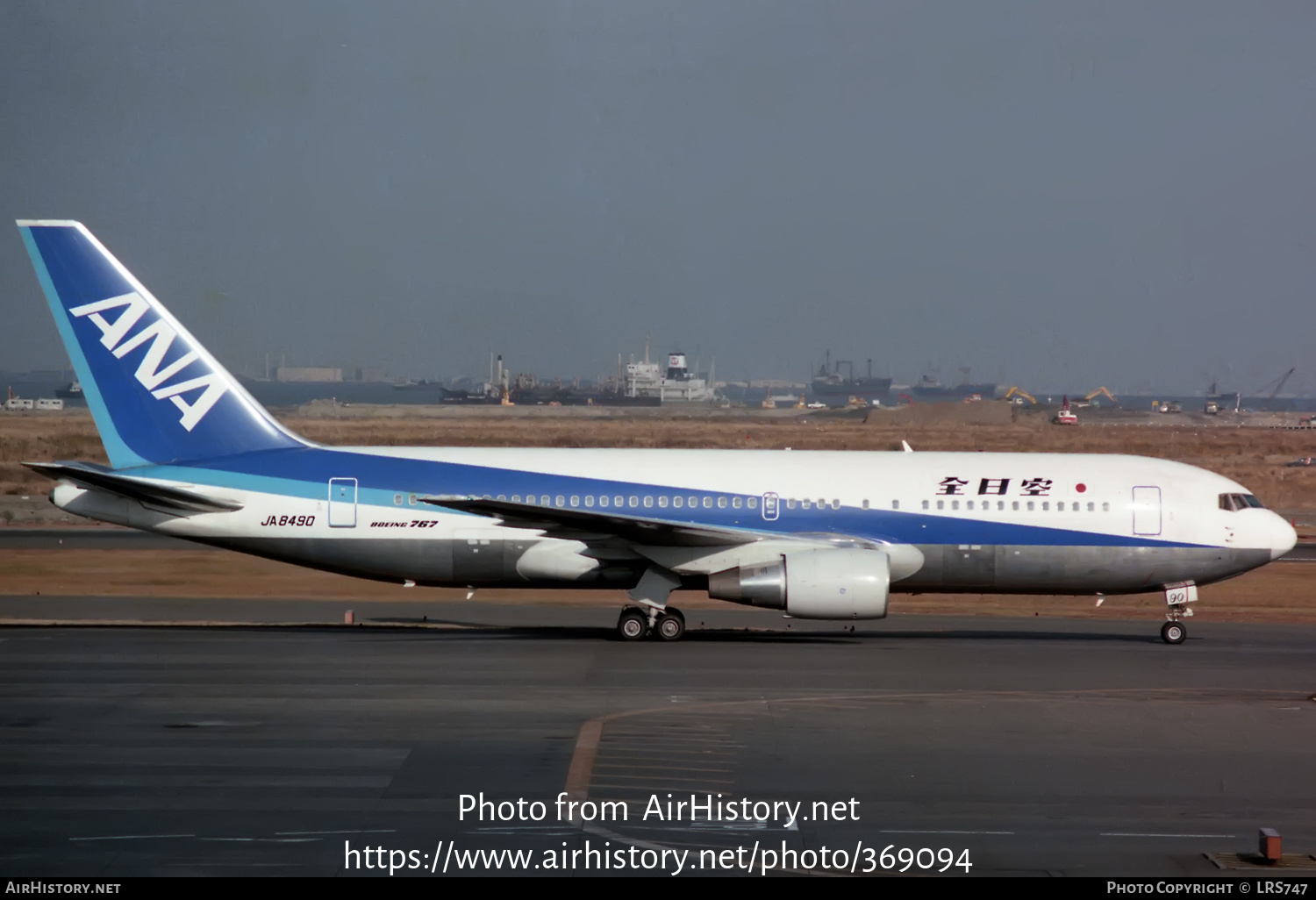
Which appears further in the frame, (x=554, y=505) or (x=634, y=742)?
(x=554, y=505)

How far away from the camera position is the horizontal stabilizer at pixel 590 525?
2609 centimetres

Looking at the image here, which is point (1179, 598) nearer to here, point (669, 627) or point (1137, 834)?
point (669, 627)

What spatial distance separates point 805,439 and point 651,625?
268ft

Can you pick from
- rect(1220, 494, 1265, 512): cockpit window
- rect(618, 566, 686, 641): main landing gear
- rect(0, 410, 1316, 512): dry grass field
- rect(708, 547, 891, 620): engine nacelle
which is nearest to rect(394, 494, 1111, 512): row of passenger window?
rect(618, 566, 686, 641): main landing gear

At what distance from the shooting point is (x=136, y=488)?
26.7 metres

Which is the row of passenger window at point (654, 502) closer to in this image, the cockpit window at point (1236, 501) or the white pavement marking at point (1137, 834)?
the cockpit window at point (1236, 501)

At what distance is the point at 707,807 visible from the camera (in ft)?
48.0

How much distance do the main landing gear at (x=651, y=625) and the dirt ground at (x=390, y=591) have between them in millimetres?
6109

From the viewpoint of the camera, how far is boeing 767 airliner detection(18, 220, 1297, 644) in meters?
27.3

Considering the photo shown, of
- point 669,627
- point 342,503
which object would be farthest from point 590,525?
point 342,503

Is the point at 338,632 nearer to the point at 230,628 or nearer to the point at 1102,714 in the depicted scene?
the point at 230,628

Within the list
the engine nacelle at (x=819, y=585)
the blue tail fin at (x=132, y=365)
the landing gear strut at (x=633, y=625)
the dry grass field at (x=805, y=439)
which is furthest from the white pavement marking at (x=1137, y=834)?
the dry grass field at (x=805, y=439)

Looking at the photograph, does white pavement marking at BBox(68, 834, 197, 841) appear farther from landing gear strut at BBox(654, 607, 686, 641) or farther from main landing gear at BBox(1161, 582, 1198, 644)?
main landing gear at BBox(1161, 582, 1198, 644)
